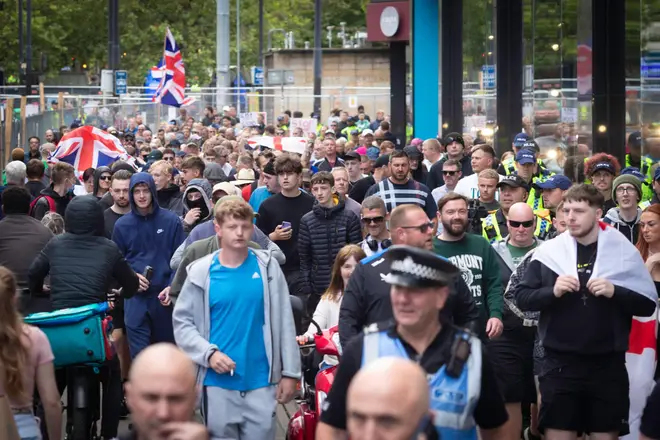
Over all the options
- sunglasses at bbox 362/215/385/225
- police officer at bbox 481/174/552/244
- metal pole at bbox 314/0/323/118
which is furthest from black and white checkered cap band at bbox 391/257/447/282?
metal pole at bbox 314/0/323/118

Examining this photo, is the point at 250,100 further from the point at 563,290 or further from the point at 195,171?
the point at 563,290

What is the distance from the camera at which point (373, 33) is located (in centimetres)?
3759

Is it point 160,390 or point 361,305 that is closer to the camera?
point 160,390

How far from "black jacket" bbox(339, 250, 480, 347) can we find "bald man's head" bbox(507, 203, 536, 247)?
8.88 feet

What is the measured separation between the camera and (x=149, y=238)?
38.2 feet

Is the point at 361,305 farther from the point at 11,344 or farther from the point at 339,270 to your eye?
the point at 339,270

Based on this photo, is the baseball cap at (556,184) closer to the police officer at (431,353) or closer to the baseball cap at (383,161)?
the baseball cap at (383,161)

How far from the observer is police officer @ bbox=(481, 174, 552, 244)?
11415mm

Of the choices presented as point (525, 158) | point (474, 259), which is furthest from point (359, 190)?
point (474, 259)

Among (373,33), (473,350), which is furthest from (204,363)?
(373,33)

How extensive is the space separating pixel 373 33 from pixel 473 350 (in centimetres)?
3267

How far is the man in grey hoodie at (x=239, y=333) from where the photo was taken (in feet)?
26.0

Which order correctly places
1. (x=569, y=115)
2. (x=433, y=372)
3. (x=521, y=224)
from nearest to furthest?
(x=433, y=372) → (x=521, y=224) → (x=569, y=115)

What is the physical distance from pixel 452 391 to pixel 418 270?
462 mm
